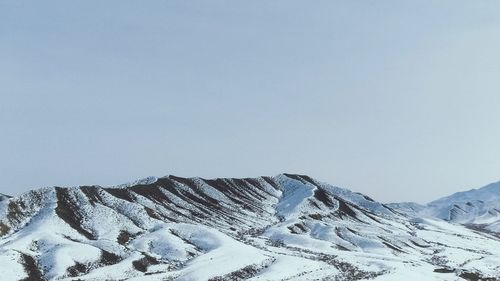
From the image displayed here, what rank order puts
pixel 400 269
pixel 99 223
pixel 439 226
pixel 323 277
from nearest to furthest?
pixel 323 277 < pixel 400 269 < pixel 99 223 < pixel 439 226

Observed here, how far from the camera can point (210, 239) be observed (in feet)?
275

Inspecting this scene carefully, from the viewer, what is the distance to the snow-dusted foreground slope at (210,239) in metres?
64.6

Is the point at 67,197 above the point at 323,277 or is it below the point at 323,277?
above

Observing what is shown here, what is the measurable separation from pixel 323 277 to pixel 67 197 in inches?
2490

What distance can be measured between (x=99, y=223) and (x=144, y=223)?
7.72 m

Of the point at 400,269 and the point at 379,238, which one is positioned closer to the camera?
the point at 400,269

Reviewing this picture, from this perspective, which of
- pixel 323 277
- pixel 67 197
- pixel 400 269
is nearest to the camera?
pixel 323 277

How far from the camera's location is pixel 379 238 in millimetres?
113375

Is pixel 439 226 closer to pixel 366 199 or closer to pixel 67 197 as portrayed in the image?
pixel 366 199

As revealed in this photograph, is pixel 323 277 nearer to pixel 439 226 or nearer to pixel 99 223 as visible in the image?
pixel 99 223

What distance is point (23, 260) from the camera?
6619cm

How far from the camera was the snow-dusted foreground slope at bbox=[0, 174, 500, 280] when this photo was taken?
6456 cm

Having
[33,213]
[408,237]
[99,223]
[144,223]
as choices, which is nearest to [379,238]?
[408,237]

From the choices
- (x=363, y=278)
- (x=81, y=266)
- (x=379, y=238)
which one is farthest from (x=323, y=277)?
(x=379, y=238)
